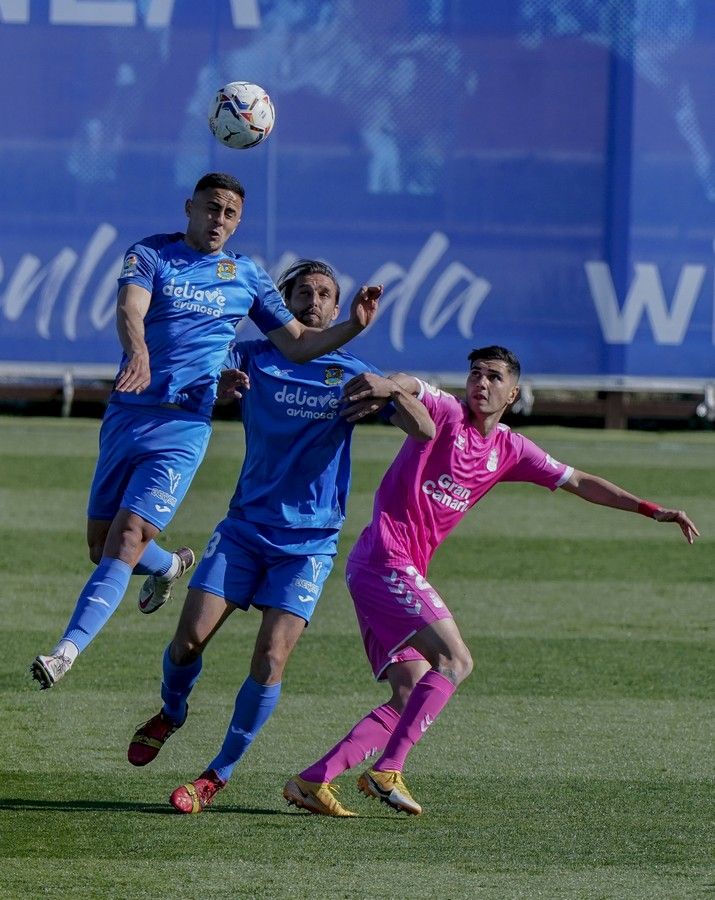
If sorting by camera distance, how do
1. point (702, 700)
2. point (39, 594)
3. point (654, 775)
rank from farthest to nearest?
point (39, 594) < point (702, 700) < point (654, 775)

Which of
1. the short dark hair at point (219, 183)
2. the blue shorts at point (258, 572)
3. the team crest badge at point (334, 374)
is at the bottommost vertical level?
the blue shorts at point (258, 572)

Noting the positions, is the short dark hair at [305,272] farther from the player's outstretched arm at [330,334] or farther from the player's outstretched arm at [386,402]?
the player's outstretched arm at [386,402]

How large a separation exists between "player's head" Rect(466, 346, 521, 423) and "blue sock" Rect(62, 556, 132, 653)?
1603 millimetres

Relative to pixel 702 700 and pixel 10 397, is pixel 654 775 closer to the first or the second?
pixel 702 700

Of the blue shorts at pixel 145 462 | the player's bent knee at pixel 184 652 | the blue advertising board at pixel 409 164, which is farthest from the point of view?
the blue advertising board at pixel 409 164

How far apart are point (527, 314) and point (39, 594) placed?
1081 cm

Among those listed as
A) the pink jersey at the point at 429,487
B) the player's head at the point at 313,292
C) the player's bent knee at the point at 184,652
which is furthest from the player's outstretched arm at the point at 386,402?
the player's bent knee at the point at 184,652

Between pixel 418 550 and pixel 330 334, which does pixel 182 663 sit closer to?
pixel 418 550

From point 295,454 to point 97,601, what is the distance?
41.4 inches

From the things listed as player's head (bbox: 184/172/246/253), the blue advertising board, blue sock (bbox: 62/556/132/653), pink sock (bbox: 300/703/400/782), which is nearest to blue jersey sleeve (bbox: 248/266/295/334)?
player's head (bbox: 184/172/246/253)

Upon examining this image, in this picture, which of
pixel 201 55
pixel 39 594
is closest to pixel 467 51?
pixel 201 55

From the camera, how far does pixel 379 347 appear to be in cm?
2003

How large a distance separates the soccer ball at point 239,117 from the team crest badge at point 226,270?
3.05 feet

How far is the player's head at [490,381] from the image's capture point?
638 centimetres
